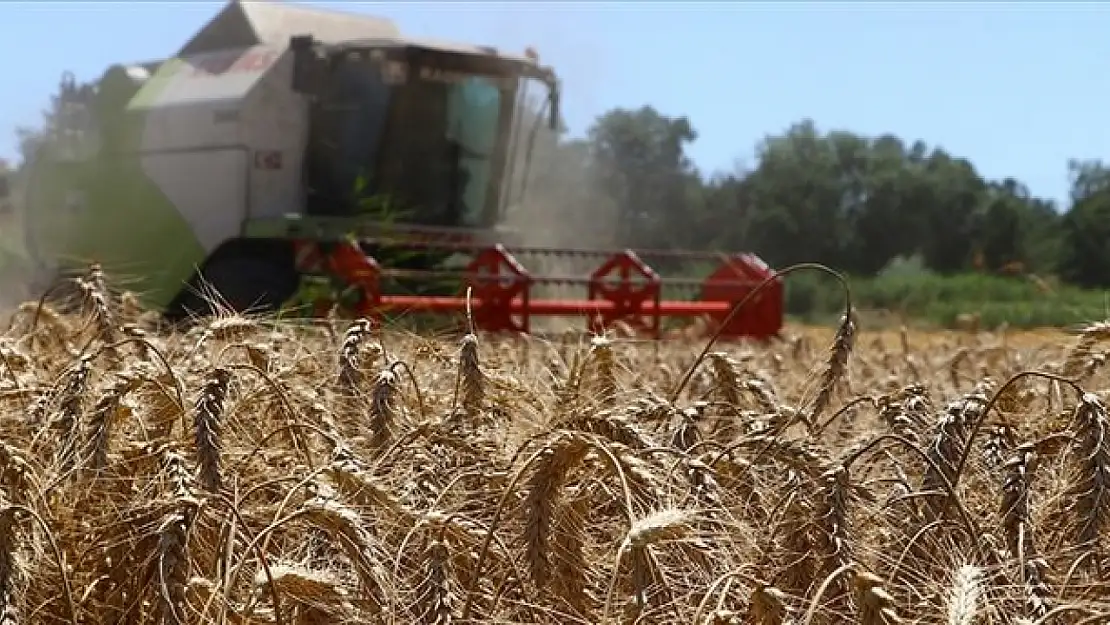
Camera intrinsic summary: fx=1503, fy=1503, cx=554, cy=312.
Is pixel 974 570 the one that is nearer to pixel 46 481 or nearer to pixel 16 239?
pixel 46 481

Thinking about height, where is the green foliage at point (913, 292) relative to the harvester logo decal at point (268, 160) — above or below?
below

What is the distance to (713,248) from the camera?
39.1 metres

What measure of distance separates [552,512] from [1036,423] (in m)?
1.09

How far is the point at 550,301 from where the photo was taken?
33.9 feet

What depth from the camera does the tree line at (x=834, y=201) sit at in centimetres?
3812

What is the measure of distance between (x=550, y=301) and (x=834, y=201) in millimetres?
33722

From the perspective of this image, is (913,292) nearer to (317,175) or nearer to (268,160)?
(317,175)

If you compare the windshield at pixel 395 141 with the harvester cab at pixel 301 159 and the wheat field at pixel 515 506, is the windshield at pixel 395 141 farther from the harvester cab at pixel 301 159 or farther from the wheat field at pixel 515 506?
the wheat field at pixel 515 506

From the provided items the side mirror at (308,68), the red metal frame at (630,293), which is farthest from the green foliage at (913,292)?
the red metal frame at (630,293)

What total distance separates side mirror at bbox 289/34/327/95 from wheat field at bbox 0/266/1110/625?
9262 mm

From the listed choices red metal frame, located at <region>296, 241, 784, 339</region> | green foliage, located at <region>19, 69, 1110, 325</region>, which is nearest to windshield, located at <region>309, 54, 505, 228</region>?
red metal frame, located at <region>296, 241, 784, 339</region>

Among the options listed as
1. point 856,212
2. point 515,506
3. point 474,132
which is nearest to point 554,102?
point 474,132

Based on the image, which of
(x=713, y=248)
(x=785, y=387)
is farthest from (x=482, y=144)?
(x=713, y=248)

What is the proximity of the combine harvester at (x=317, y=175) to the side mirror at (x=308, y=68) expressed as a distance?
0.5 inches
